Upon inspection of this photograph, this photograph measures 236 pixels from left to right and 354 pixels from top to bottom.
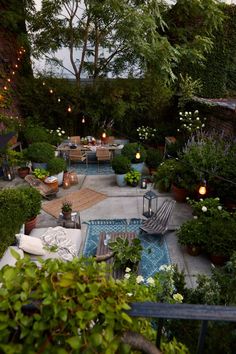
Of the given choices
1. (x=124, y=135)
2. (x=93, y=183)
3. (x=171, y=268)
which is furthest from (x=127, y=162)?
(x=171, y=268)

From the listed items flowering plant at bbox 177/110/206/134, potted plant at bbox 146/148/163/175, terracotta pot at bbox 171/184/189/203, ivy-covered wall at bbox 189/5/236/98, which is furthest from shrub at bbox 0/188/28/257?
ivy-covered wall at bbox 189/5/236/98

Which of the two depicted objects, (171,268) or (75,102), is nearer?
(171,268)

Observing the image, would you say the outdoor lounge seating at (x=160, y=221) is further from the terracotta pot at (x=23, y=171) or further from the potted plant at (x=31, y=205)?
the terracotta pot at (x=23, y=171)

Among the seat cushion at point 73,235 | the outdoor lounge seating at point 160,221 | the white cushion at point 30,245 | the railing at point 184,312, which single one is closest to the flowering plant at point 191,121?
the outdoor lounge seating at point 160,221

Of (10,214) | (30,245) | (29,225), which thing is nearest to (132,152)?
(29,225)

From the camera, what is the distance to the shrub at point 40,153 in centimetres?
952

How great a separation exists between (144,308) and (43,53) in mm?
13048

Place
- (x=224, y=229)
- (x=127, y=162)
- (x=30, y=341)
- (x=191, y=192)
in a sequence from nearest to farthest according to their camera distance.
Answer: (x=30, y=341) < (x=224, y=229) < (x=191, y=192) < (x=127, y=162)

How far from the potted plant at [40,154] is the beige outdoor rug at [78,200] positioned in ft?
5.74

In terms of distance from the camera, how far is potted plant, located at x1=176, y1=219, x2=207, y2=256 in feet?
17.7

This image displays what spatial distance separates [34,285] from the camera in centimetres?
110

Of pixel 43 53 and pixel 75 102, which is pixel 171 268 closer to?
pixel 75 102

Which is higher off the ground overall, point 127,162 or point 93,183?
point 127,162

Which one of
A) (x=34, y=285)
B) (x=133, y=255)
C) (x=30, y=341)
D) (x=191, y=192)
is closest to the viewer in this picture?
(x=30, y=341)
